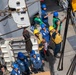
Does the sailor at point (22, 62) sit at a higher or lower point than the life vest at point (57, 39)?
lower

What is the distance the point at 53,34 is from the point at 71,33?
8.12 ft

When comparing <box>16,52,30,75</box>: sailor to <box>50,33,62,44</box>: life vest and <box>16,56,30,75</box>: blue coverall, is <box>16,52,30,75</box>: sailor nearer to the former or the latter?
<box>16,56,30,75</box>: blue coverall

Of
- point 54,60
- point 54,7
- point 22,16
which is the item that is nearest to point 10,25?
point 54,60

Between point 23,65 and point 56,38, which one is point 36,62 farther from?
point 56,38

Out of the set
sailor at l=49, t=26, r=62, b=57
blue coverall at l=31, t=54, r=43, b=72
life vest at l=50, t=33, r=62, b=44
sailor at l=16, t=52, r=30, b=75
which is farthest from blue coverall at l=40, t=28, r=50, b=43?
sailor at l=16, t=52, r=30, b=75

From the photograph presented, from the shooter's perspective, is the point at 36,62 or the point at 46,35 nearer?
the point at 36,62

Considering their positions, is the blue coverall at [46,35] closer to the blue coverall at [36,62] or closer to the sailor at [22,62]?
the blue coverall at [36,62]

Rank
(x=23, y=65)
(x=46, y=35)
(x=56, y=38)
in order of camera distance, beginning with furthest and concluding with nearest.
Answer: (x=46, y=35)
(x=56, y=38)
(x=23, y=65)

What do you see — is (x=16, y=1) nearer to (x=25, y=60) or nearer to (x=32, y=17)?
(x=25, y=60)

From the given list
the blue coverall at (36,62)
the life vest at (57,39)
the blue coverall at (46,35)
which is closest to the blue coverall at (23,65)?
the blue coverall at (36,62)

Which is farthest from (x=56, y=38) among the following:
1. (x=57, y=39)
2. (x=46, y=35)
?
(x=46, y=35)

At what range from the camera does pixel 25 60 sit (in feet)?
26.0

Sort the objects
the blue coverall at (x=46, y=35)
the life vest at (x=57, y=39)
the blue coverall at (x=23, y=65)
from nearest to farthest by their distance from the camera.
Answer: the blue coverall at (x=23, y=65) → the life vest at (x=57, y=39) → the blue coverall at (x=46, y=35)

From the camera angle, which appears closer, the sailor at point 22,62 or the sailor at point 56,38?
the sailor at point 22,62
